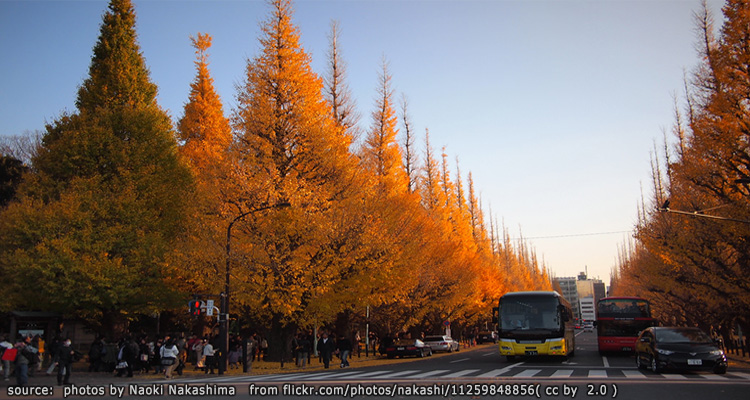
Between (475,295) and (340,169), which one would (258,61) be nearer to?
(340,169)

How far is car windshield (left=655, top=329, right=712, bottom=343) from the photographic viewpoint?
1647 centimetres

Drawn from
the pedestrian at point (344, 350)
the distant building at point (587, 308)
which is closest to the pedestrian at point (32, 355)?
the pedestrian at point (344, 350)

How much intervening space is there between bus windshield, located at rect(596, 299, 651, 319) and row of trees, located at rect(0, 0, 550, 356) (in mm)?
10502

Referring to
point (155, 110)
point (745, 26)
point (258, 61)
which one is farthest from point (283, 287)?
point (745, 26)

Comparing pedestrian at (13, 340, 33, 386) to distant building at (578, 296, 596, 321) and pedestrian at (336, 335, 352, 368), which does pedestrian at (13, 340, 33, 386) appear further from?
distant building at (578, 296, 596, 321)

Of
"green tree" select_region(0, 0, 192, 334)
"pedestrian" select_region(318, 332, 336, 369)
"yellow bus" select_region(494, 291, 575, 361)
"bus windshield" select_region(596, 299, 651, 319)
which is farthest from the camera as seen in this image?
"bus windshield" select_region(596, 299, 651, 319)

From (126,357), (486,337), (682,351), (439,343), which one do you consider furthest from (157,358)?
(486,337)

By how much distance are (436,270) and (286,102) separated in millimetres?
20095

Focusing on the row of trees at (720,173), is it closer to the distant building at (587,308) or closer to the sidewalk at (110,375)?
the sidewalk at (110,375)

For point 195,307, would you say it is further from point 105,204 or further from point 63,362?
point 105,204

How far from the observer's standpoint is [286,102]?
24438mm

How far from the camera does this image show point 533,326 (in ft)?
74.3

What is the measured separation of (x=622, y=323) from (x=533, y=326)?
8.37m

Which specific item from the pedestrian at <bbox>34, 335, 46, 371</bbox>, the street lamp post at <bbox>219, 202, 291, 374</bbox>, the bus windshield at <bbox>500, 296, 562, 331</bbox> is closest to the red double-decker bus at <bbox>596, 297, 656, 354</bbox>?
the bus windshield at <bbox>500, 296, 562, 331</bbox>
